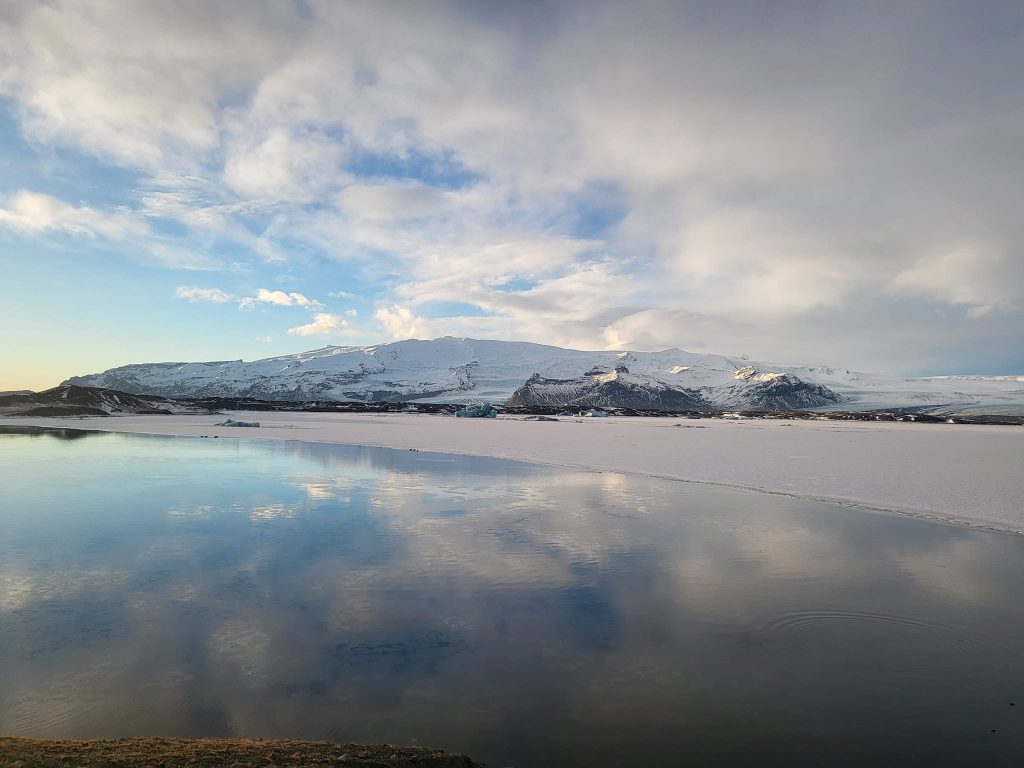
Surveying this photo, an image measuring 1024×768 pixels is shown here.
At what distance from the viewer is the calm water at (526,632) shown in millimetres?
3709

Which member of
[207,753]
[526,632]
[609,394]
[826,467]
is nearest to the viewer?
[207,753]

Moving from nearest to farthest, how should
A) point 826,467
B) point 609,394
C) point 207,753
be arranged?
point 207,753 < point 826,467 < point 609,394

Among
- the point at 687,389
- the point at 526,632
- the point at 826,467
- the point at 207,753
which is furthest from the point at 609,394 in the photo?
the point at 207,753

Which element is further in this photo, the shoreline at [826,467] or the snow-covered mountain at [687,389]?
the snow-covered mountain at [687,389]

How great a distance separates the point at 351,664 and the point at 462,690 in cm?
98

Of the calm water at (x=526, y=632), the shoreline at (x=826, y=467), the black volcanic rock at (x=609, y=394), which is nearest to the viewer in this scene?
the calm water at (x=526, y=632)

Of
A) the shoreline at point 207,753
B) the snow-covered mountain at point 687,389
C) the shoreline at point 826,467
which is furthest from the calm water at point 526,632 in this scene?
the snow-covered mountain at point 687,389

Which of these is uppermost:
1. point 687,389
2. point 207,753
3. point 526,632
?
point 687,389

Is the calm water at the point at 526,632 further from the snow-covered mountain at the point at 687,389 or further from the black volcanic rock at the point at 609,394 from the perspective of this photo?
the black volcanic rock at the point at 609,394

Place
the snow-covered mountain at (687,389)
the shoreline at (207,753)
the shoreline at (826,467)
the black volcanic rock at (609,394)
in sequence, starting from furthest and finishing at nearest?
the black volcanic rock at (609,394) < the snow-covered mountain at (687,389) < the shoreline at (826,467) < the shoreline at (207,753)

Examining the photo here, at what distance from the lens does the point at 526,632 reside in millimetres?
5293

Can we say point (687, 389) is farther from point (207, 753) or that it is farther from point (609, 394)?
point (207, 753)

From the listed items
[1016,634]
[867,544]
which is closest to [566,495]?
[867,544]

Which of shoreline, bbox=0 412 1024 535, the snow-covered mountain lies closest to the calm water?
shoreline, bbox=0 412 1024 535
